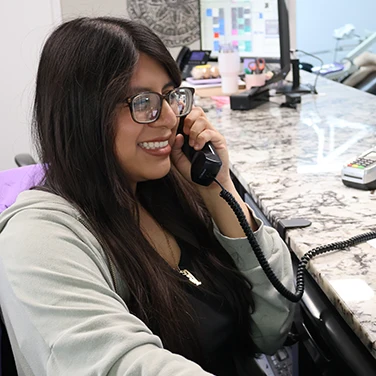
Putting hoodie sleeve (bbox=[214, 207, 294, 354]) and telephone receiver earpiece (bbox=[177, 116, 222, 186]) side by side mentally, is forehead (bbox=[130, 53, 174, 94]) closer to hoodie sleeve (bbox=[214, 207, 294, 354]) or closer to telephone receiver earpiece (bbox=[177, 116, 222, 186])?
telephone receiver earpiece (bbox=[177, 116, 222, 186])

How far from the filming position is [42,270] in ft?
2.53

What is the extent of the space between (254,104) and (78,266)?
178cm

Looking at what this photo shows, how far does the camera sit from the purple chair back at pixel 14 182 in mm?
1172

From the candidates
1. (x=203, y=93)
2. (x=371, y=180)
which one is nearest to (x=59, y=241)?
(x=371, y=180)

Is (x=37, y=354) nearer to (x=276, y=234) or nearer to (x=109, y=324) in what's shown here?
(x=109, y=324)

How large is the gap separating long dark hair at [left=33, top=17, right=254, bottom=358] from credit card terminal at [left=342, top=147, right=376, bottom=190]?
1.81ft

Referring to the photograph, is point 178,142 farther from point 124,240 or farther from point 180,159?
point 124,240

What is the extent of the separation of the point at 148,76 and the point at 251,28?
1775mm

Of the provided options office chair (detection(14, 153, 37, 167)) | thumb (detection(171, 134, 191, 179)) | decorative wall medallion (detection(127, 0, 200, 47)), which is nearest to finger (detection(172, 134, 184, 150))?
thumb (detection(171, 134, 191, 179))

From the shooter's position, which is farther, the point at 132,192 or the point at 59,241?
the point at 132,192

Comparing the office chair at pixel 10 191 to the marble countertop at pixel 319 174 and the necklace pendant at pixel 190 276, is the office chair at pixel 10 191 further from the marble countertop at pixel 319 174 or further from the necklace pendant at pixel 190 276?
the marble countertop at pixel 319 174

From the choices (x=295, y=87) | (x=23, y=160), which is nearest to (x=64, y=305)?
(x=23, y=160)

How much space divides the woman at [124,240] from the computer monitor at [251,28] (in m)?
1.40

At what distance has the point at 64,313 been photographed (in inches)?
29.1
